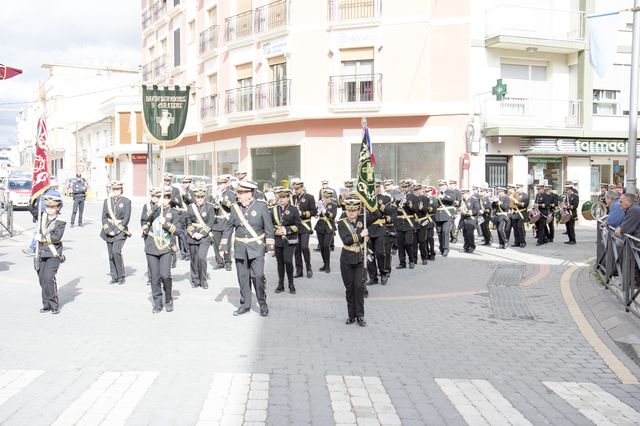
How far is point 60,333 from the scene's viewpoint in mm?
7531

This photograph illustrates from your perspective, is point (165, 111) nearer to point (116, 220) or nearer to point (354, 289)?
point (116, 220)

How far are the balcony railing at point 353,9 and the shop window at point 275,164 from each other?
5501 millimetres

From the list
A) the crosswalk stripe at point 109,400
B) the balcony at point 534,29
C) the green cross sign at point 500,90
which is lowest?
the crosswalk stripe at point 109,400

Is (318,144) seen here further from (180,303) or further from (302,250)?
(180,303)

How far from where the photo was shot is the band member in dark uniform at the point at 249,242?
28.5 ft

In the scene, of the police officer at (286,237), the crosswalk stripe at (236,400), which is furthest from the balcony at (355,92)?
the crosswalk stripe at (236,400)

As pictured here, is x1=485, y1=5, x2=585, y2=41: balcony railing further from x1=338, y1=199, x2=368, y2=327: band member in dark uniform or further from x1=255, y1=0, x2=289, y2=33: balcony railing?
x1=338, y1=199, x2=368, y2=327: band member in dark uniform

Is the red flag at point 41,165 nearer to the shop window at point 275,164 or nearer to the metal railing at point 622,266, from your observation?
the metal railing at point 622,266

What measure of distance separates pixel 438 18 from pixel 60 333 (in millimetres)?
19723

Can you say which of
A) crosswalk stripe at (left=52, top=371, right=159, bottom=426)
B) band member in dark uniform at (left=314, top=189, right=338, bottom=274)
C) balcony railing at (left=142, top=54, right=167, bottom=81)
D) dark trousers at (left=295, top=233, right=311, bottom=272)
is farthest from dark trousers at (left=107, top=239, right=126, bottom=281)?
balcony railing at (left=142, top=54, right=167, bottom=81)

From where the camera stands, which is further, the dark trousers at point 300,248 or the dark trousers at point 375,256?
the dark trousers at point 300,248

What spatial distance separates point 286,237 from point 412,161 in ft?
46.8

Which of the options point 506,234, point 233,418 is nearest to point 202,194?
point 233,418

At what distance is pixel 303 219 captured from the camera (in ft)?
41.2
